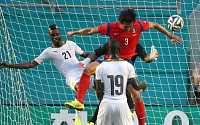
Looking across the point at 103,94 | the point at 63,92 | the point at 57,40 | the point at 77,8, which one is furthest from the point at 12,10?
the point at 103,94

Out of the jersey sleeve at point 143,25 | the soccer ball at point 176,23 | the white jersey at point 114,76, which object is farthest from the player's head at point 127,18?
the soccer ball at point 176,23

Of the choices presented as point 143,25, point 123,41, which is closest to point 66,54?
point 123,41

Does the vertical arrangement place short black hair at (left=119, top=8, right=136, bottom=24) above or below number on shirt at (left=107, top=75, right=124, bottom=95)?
above

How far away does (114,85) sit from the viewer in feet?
20.9

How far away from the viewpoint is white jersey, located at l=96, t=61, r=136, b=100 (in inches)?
250

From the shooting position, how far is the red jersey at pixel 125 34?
745 centimetres

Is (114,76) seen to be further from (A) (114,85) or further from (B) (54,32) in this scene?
(B) (54,32)

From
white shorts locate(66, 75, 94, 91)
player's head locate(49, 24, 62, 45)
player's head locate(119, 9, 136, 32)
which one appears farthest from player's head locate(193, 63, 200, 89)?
player's head locate(119, 9, 136, 32)

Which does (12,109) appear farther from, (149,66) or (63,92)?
(149,66)

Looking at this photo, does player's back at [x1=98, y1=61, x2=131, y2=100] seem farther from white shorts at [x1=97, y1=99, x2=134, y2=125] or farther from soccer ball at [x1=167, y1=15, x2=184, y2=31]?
soccer ball at [x1=167, y1=15, x2=184, y2=31]

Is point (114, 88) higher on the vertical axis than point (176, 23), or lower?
lower

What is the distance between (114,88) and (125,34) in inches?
52.0

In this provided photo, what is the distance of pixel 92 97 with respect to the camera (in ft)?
36.9

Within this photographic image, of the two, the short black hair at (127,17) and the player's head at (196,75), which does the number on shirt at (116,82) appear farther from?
the player's head at (196,75)
